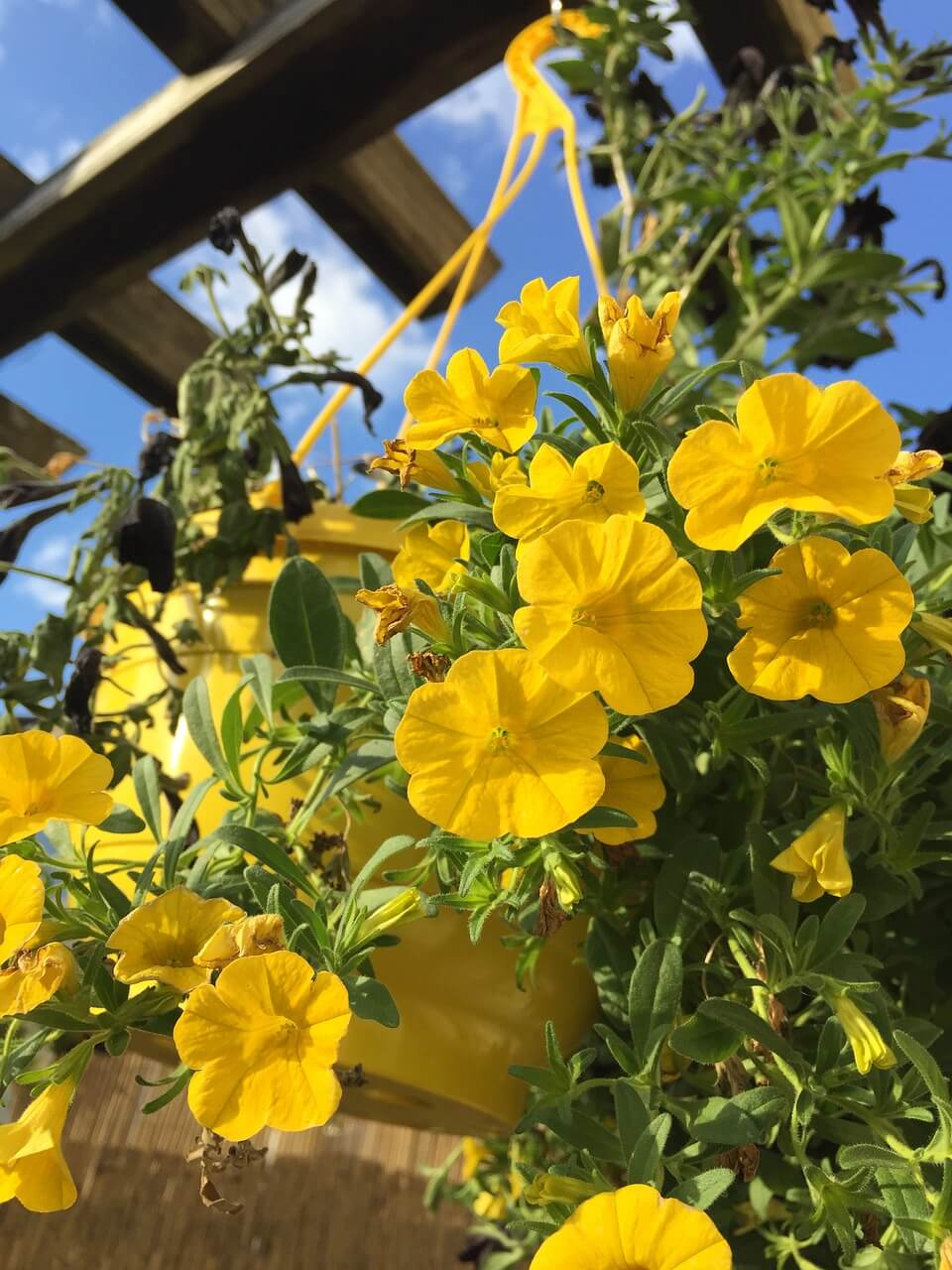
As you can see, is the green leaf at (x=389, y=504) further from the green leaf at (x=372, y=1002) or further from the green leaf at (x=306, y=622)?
the green leaf at (x=372, y=1002)

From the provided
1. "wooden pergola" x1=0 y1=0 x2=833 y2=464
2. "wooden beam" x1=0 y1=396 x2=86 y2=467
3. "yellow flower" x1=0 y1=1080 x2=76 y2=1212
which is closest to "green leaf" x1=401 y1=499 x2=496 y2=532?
"yellow flower" x1=0 y1=1080 x2=76 y2=1212

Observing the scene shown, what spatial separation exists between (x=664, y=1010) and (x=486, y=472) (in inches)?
10.9

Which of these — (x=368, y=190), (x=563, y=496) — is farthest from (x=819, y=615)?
(x=368, y=190)

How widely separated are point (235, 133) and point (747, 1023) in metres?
1.29

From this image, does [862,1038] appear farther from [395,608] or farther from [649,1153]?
[395,608]

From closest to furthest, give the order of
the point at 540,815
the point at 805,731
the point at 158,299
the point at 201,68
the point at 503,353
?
1. the point at 540,815
2. the point at 503,353
3. the point at 805,731
4. the point at 201,68
5. the point at 158,299

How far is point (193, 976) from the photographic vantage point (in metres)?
0.39

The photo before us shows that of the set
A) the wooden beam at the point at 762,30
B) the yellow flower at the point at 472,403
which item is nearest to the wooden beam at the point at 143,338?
the wooden beam at the point at 762,30

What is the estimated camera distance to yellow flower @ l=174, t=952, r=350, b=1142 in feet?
1.16

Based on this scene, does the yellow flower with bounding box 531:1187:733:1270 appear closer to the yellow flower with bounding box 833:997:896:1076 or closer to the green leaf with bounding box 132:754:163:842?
the yellow flower with bounding box 833:997:896:1076

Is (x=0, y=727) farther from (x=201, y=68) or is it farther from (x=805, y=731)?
(x=201, y=68)

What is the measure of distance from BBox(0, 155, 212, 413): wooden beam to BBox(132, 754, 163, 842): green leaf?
3.78 feet

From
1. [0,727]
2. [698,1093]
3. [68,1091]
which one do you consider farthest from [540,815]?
[0,727]

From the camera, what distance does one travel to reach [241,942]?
0.38m
